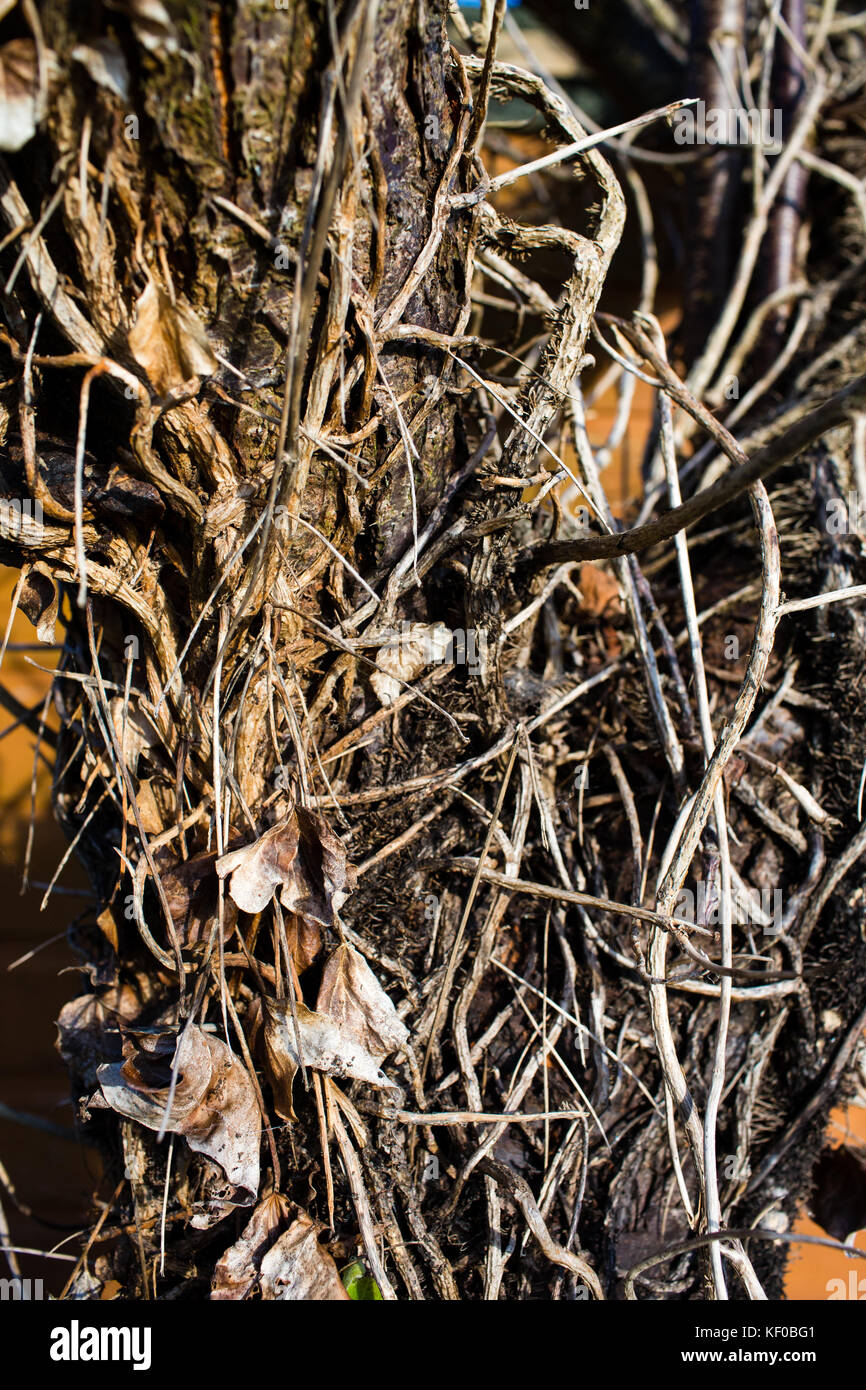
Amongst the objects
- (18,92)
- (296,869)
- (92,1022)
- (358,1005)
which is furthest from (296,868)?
(18,92)

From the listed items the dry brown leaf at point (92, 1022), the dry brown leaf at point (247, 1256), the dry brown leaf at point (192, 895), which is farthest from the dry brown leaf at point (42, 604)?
the dry brown leaf at point (247, 1256)

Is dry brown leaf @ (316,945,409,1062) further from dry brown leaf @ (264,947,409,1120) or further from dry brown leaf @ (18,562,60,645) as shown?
dry brown leaf @ (18,562,60,645)

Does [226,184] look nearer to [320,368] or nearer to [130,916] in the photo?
[320,368]

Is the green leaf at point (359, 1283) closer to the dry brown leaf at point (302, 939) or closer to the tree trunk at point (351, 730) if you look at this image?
the tree trunk at point (351, 730)

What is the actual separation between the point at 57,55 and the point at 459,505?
1.28ft

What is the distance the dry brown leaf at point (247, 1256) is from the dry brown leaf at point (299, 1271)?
1 cm

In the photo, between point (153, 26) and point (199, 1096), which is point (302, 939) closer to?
point (199, 1096)

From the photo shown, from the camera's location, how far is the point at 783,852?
0.77 meters

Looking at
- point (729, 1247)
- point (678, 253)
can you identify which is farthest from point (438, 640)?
point (678, 253)

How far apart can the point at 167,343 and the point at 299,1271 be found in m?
0.66

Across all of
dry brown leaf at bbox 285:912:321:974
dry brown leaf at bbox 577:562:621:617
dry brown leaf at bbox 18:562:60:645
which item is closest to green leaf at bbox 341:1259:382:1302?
dry brown leaf at bbox 285:912:321:974

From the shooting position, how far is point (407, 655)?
667 mm

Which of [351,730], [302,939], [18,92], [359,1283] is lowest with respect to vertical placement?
[359,1283]

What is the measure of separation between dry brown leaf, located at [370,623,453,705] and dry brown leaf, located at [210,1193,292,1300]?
0.41 m
